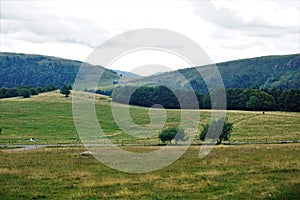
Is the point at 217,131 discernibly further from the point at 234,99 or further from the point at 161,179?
the point at 234,99

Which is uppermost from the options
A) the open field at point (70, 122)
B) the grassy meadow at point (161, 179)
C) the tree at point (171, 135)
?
the grassy meadow at point (161, 179)

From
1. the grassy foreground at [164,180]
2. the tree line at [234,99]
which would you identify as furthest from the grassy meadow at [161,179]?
the tree line at [234,99]

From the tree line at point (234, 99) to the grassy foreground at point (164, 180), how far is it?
369ft

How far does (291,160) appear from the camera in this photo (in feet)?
109

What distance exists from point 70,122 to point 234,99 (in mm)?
74374

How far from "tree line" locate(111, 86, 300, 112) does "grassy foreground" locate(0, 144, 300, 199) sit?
11260 centimetres


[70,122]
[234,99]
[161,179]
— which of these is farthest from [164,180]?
[234,99]

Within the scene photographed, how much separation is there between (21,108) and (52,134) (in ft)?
202

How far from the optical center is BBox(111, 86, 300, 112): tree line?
522 ft

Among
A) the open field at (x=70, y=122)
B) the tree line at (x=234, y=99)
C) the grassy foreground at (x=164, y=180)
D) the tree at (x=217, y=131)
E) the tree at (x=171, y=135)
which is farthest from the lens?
the tree line at (x=234, y=99)

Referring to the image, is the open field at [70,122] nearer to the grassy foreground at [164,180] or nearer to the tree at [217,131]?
the tree at [217,131]

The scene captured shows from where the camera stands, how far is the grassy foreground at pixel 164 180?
73.1 feet

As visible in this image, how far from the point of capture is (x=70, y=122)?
459 feet

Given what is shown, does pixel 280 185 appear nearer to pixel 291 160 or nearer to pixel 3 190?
pixel 291 160
